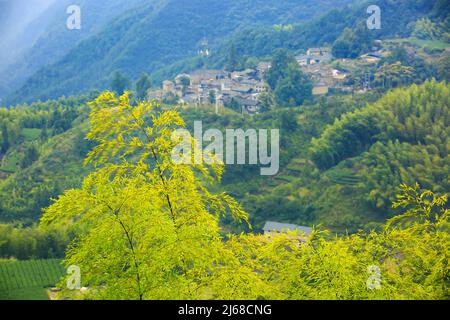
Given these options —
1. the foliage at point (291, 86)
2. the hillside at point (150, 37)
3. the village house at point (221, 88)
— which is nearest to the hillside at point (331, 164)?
the village house at point (221, 88)

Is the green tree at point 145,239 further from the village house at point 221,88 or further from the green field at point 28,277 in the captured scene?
the village house at point 221,88

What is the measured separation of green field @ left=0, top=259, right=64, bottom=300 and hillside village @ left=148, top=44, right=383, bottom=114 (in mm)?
17385

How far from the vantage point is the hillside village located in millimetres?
39969

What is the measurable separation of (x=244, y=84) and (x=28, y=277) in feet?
84.1

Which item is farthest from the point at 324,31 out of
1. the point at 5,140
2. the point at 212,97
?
the point at 5,140

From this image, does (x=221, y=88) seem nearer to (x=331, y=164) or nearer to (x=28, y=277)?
(x=331, y=164)

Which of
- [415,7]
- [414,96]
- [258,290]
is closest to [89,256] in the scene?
[258,290]

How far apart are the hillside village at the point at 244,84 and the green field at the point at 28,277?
57.0ft

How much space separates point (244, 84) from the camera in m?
43.9

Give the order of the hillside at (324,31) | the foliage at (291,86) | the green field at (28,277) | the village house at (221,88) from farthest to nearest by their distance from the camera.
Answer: the hillside at (324,31), the foliage at (291,86), the village house at (221,88), the green field at (28,277)

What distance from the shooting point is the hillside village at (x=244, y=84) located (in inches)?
1574

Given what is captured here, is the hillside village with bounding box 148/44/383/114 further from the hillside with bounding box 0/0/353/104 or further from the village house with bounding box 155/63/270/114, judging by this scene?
the hillside with bounding box 0/0/353/104

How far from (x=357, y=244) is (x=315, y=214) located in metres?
19.3

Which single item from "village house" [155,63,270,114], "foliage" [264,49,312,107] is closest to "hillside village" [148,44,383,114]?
"village house" [155,63,270,114]
